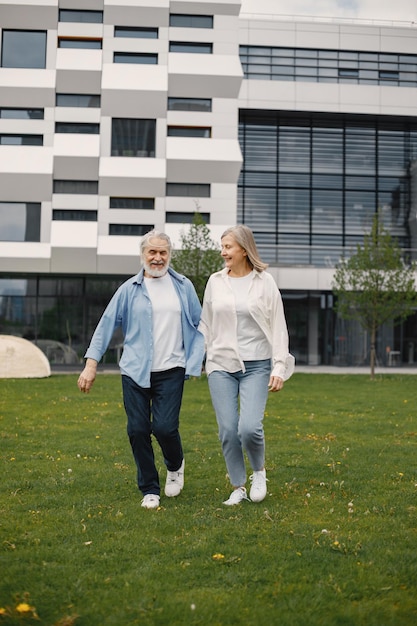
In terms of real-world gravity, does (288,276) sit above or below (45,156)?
below

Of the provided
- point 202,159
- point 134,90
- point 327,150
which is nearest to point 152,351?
point 202,159

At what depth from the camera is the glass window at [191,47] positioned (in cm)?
3359

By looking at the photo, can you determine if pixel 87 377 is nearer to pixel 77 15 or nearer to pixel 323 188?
pixel 77 15

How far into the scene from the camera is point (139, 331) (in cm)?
652

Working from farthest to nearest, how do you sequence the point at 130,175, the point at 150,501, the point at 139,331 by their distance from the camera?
1. the point at 130,175
2. the point at 139,331
3. the point at 150,501

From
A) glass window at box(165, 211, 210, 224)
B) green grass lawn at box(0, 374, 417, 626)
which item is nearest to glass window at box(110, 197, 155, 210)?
glass window at box(165, 211, 210, 224)

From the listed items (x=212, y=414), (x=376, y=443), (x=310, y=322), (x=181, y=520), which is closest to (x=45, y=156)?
(x=310, y=322)

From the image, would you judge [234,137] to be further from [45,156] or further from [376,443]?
[376,443]

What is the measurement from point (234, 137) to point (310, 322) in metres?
9.47

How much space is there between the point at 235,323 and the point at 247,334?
0.14m

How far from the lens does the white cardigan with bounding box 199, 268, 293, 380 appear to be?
641 centimetres

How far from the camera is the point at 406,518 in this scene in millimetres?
6117

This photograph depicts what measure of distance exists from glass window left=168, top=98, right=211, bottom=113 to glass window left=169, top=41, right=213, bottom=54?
2.19m

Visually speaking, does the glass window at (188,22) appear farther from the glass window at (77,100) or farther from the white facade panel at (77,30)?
the glass window at (77,100)
